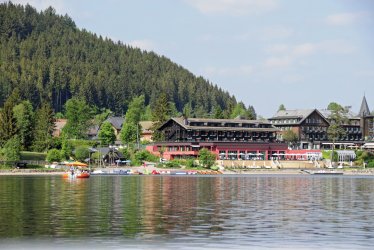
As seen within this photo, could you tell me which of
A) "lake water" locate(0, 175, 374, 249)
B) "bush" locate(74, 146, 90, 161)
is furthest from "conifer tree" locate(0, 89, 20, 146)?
"lake water" locate(0, 175, 374, 249)

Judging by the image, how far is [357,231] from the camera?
41250mm

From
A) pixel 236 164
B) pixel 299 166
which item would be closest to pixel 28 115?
pixel 236 164

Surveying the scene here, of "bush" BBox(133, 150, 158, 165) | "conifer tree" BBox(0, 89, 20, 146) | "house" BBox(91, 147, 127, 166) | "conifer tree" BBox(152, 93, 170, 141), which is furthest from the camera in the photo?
"conifer tree" BBox(152, 93, 170, 141)

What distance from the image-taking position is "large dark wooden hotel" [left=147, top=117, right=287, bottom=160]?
16950 cm

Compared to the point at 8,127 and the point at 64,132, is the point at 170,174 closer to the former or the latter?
the point at 8,127

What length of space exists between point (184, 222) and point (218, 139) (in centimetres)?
13100

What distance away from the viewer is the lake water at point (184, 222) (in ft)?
119

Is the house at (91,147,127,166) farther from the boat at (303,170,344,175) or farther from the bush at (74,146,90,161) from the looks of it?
the boat at (303,170,344,175)

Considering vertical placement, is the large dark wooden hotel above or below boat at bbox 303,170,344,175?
above

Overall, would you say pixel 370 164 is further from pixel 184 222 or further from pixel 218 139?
pixel 184 222

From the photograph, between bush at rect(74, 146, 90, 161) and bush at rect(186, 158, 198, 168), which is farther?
bush at rect(186, 158, 198, 168)

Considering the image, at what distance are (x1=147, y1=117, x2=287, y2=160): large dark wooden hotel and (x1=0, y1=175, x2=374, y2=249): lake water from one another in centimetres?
9981

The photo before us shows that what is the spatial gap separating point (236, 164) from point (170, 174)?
81.9 feet

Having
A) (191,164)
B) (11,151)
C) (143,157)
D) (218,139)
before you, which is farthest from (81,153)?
(218,139)
